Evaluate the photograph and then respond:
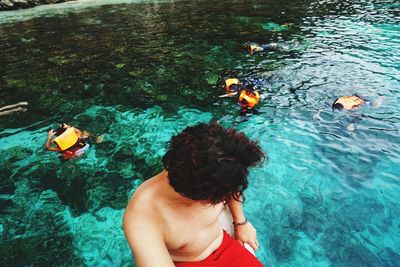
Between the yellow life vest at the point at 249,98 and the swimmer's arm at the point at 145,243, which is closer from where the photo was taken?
the swimmer's arm at the point at 145,243

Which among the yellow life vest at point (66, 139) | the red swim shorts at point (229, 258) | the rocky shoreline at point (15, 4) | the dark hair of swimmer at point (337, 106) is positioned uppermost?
the red swim shorts at point (229, 258)

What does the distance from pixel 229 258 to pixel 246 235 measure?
555 mm

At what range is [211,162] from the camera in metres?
2.44

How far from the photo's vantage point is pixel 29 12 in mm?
30469

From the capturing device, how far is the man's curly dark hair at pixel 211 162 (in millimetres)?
2455

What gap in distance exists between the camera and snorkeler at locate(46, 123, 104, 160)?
25.5 ft

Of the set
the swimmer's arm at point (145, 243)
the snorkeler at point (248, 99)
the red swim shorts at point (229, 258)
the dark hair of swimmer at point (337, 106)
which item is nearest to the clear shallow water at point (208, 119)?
the dark hair of swimmer at point (337, 106)

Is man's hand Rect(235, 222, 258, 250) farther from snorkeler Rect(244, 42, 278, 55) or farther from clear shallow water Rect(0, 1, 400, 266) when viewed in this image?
snorkeler Rect(244, 42, 278, 55)

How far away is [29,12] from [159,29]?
17311 millimetres

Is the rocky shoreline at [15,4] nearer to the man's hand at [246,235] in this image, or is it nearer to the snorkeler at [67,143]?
the snorkeler at [67,143]

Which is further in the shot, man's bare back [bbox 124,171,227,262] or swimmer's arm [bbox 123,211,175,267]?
man's bare back [bbox 124,171,227,262]

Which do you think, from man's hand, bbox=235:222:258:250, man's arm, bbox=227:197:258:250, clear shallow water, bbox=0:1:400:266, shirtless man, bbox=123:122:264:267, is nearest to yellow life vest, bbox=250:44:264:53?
clear shallow water, bbox=0:1:400:266

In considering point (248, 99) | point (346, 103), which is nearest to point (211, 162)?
point (248, 99)

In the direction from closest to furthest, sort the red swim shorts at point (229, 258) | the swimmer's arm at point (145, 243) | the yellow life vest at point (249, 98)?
the swimmer's arm at point (145, 243), the red swim shorts at point (229, 258), the yellow life vest at point (249, 98)
